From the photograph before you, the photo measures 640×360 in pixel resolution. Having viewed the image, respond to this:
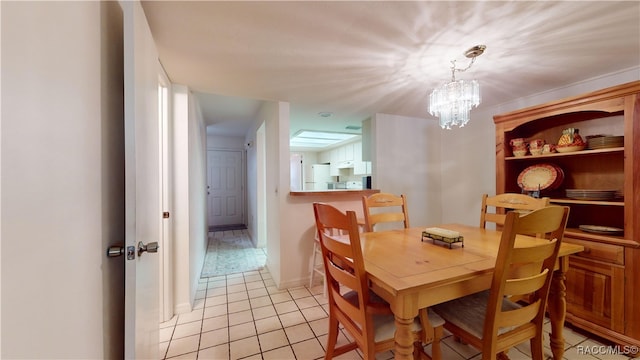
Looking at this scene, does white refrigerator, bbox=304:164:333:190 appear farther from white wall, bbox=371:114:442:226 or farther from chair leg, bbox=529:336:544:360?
chair leg, bbox=529:336:544:360

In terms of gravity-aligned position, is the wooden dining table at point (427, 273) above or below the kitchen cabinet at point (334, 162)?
below

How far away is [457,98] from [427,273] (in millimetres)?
1251

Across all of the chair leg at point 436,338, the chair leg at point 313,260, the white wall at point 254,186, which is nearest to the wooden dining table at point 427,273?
the chair leg at point 436,338

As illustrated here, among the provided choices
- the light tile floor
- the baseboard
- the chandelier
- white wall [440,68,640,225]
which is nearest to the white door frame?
the baseboard

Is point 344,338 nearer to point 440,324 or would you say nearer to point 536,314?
point 440,324

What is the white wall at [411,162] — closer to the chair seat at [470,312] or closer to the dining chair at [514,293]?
the chair seat at [470,312]

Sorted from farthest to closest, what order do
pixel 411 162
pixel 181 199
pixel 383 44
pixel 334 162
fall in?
pixel 334 162, pixel 411 162, pixel 181 199, pixel 383 44

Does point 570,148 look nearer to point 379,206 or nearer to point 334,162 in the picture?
point 379,206

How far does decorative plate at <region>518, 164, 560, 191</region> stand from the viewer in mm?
2186

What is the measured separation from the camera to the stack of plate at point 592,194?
186cm

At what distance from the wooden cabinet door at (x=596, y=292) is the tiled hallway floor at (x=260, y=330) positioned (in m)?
0.18

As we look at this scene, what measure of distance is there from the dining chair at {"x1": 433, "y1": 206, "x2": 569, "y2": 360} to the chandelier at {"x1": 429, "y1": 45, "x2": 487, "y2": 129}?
0.90 meters

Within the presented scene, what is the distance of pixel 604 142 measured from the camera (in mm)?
1828

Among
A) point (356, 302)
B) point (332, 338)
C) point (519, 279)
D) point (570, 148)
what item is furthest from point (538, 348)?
point (570, 148)
